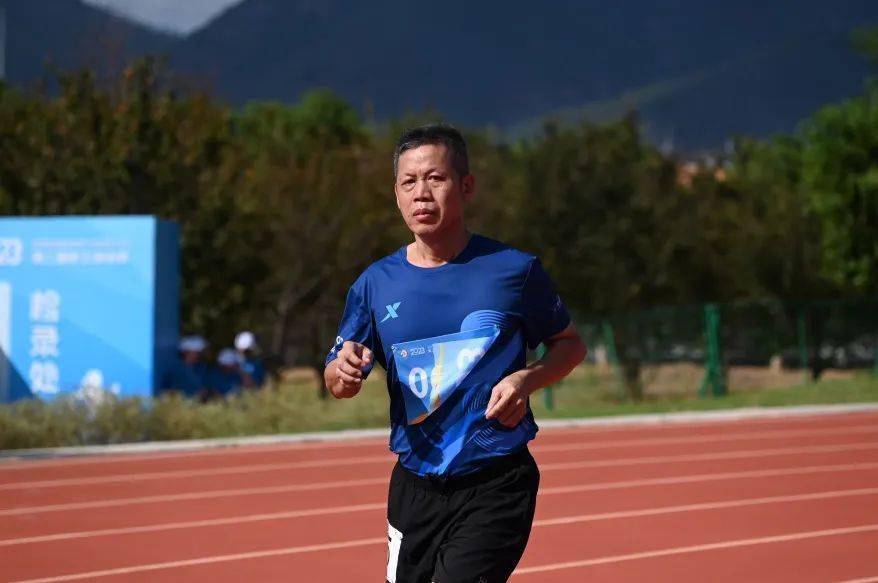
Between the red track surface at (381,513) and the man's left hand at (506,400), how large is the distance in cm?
436

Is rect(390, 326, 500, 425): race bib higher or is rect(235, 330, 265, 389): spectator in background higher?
rect(390, 326, 500, 425): race bib

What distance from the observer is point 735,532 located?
389 inches

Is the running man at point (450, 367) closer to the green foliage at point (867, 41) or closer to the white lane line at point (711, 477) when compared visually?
the white lane line at point (711, 477)

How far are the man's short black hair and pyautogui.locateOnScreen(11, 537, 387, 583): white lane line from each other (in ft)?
16.7

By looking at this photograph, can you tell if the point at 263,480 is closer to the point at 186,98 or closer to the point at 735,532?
the point at 735,532

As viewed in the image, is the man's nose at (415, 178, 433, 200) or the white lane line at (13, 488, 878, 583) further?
the white lane line at (13, 488, 878, 583)

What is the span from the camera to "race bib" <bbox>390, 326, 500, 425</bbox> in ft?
13.3

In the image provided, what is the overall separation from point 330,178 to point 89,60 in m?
7.07

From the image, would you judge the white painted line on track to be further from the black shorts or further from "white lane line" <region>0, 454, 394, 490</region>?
the black shorts

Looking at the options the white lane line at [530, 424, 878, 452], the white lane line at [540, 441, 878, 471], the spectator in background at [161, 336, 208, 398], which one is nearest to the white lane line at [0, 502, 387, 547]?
the white lane line at [540, 441, 878, 471]

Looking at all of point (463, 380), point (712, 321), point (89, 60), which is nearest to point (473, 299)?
point (463, 380)

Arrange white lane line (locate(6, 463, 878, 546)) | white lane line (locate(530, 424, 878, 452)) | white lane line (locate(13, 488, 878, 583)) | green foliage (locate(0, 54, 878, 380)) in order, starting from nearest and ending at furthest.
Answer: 1. white lane line (locate(13, 488, 878, 583))
2. white lane line (locate(6, 463, 878, 546))
3. white lane line (locate(530, 424, 878, 452))
4. green foliage (locate(0, 54, 878, 380))

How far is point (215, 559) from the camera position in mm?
8938

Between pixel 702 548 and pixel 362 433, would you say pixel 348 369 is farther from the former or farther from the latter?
pixel 362 433
